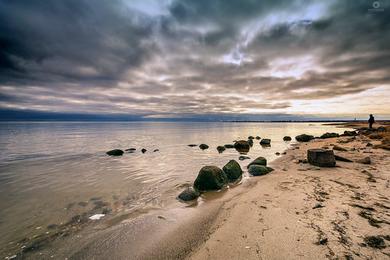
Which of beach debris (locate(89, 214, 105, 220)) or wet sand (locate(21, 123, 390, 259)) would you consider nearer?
wet sand (locate(21, 123, 390, 259))

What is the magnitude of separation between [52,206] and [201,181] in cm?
647

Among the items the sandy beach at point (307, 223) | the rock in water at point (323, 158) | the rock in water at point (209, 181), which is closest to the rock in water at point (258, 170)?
the rock in water at point (323, 158)

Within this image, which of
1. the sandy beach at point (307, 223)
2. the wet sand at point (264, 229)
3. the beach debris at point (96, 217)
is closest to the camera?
the sandy beach at point (307, 223)

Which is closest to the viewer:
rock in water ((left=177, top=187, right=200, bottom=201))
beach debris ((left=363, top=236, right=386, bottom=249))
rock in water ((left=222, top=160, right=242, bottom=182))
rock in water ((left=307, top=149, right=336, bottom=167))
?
beach debris ((left=363, top=236, right=386, bottom=249))

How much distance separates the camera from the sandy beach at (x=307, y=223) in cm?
379

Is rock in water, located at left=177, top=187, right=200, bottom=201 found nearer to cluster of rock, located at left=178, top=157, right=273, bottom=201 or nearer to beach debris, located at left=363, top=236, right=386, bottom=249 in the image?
cluster of rock, located at left=178, top=157, right=273, bottom=201

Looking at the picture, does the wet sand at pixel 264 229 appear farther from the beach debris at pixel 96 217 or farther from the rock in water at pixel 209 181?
the rock in water at pixel 209 181

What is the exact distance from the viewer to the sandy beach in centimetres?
379

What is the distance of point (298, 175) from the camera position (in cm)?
988

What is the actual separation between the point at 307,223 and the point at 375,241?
1277mm

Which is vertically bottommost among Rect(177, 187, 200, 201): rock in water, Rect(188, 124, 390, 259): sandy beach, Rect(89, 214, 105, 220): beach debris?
Rect(89, 214, 105, 220): beach debris

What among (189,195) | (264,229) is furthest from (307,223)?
(189,195)

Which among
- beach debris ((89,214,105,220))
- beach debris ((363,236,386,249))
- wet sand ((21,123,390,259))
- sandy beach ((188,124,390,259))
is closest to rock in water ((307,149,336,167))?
sandy beach ((188,124,390,259))

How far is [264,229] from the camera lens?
15.5ft
